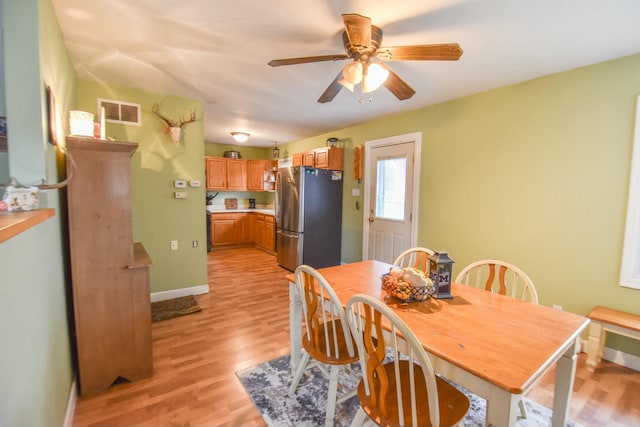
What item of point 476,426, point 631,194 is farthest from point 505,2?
point 476,426

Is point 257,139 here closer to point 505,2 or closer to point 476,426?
point 505,2

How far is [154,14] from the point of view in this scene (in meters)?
1.68

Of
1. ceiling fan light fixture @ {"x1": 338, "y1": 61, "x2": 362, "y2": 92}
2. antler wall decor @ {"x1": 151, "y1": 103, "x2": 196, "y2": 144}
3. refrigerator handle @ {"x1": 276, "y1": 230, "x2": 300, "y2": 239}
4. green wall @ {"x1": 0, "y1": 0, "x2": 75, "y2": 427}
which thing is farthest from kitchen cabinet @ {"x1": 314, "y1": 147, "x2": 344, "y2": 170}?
green wall @ {"x1": 0, "y1": 0, "x2": 75, "y2": 427}

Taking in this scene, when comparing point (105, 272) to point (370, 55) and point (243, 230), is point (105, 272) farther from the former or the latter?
point (243, 230)

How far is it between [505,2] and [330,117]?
2.58m

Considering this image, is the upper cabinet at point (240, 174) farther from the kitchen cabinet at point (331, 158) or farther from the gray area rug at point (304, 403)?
the gray area rug at point (304, 403)

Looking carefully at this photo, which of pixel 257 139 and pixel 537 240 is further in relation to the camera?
pixel 257 139

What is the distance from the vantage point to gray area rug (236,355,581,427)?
1.60 metres

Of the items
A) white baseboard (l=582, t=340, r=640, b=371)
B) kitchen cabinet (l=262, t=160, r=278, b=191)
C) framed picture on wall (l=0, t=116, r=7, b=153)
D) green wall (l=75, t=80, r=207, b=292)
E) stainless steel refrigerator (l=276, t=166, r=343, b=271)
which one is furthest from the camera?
kitchen cabinet (l=262, t=160, r=278, b=191)

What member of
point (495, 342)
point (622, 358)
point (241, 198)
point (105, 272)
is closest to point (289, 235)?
A: point (105, 272)

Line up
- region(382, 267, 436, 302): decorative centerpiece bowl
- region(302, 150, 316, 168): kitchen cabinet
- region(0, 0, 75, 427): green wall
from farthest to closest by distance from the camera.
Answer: region(302, 150, 316, 168): kitchen cabinet, region(382, 267, 436, 302): decorative centerpiece bowl, region(0, 0, 75, 427): green wall

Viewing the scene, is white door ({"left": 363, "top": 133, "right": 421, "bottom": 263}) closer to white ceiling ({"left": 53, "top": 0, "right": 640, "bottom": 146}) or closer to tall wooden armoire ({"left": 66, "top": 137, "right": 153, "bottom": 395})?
white ceiling ({"left": 53, "top": 0, "right": 640, "bottom": 146})

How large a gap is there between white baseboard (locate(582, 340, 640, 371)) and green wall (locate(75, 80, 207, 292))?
4.01m

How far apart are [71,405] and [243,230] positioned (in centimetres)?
474
